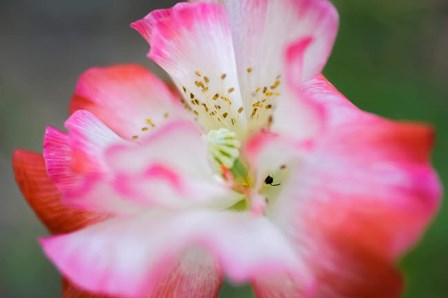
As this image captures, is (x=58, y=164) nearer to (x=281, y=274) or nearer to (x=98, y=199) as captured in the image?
(x=98, y=199)

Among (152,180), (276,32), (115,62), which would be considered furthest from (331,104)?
(115,62)

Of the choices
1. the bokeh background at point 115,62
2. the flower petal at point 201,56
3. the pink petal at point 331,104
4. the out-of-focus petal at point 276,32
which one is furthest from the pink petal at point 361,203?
the bokeh background at point 115,62

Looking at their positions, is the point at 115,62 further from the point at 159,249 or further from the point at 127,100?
the point at 159,249

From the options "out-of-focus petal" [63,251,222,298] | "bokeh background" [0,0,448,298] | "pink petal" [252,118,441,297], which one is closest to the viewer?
"pink petal" [252,118,441,297]

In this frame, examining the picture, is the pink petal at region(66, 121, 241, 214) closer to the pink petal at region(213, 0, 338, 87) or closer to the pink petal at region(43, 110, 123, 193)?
the pink petal at region(43, 110, 123, 193)

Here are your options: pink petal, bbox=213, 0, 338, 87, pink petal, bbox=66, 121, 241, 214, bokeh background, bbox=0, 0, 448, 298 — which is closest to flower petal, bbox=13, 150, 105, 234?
pink petal, bbox=66, 121, 241, 214

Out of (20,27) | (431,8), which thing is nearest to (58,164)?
(431,8)

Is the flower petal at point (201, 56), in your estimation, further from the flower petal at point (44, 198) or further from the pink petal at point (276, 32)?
the flower petal at point (44, 198)
